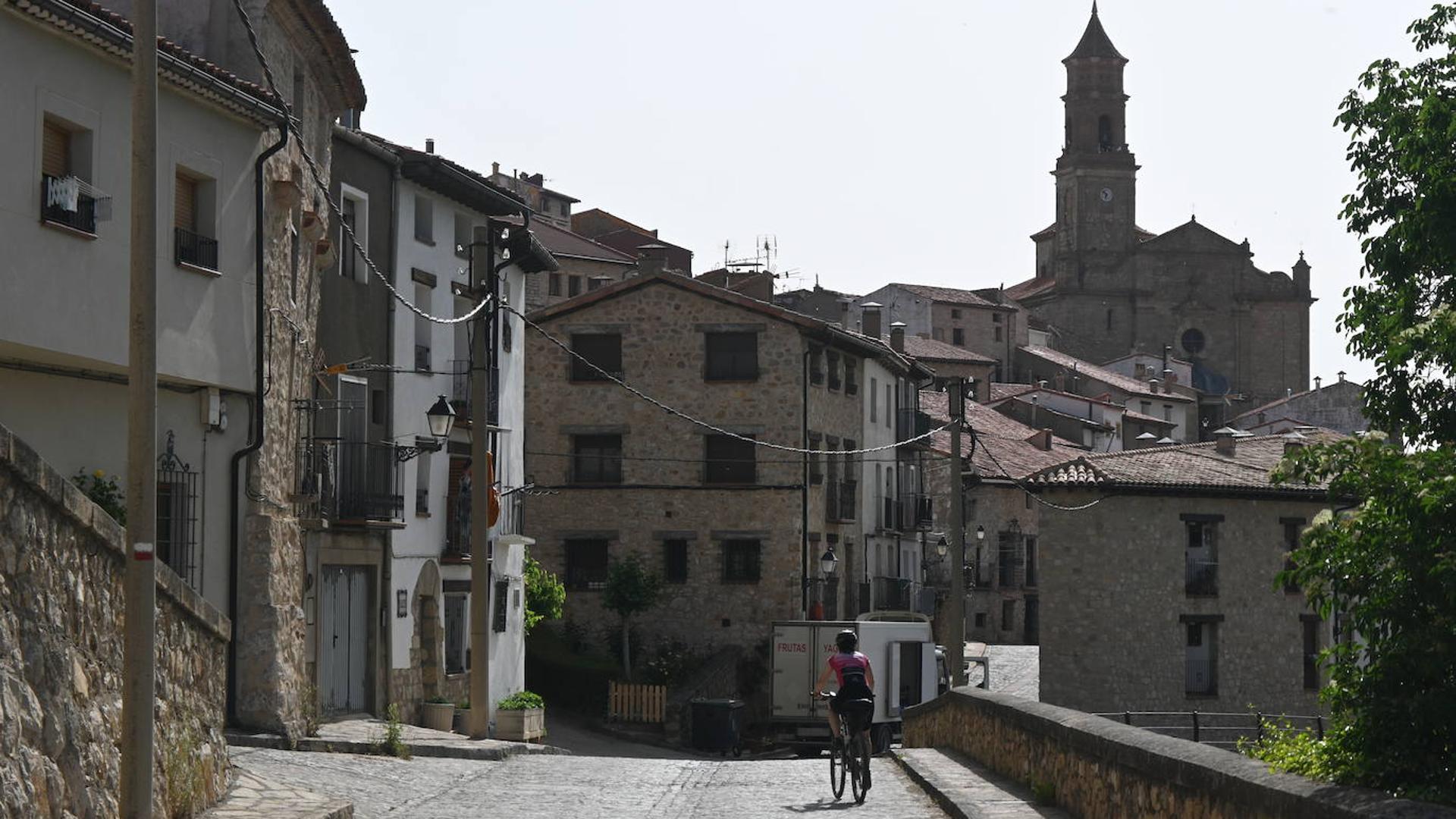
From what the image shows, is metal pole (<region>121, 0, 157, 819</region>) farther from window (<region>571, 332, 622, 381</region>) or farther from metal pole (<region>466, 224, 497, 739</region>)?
window (<region>571, 332, 622, 381</region>)

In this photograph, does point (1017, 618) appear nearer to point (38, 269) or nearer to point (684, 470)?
point (684, 470)

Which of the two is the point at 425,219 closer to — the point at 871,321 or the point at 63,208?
the point at 63,208

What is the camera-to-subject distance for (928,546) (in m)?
Result: 70.4

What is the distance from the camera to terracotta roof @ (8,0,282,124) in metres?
17.1

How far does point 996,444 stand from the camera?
74.9 meters

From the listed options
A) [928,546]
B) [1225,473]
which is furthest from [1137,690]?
[928,546]

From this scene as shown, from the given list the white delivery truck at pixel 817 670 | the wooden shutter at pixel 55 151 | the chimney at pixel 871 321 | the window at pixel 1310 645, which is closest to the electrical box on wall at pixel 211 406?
the wooden shutter at pixel 55 151

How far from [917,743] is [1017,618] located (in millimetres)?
48912

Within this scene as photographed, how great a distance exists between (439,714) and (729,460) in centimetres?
2260

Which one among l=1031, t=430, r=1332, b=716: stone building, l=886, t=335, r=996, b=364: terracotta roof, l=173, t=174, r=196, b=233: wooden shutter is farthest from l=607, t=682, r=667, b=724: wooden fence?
l=886, t=335, r=996, b=364: terracotta roof

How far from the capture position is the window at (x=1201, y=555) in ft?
164

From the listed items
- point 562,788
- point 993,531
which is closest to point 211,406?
point 562,788

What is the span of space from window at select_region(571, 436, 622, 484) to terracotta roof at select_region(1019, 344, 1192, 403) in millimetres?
58457

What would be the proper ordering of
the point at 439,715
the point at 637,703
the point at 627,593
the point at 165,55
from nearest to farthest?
1. the point at 165,55
2. the point at 439,715
3. the point at 637,703
4. the point at 627,593
